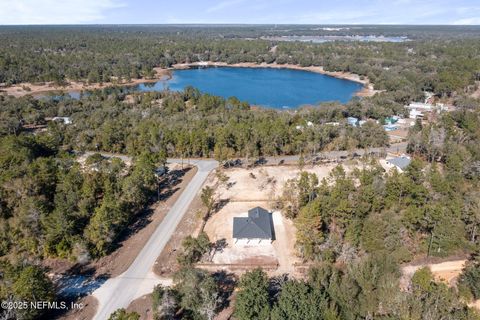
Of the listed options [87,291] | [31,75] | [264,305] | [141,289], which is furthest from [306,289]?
[31,75]

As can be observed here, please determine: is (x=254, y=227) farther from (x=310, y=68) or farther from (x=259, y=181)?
(x=310, y=68)

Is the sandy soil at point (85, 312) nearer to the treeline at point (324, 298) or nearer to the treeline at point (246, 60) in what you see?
the treeline at point (324, 298)

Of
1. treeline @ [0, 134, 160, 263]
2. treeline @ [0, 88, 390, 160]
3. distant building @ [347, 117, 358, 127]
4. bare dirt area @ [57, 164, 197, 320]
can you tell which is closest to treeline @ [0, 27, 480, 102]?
distant building @ [347, 117, 358, 127]

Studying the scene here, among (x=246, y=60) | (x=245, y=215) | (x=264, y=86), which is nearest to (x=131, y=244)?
(x=245, y=215)

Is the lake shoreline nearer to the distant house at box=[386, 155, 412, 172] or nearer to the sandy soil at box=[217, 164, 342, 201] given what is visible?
the distant house at box=[386, 155, 412, 172]

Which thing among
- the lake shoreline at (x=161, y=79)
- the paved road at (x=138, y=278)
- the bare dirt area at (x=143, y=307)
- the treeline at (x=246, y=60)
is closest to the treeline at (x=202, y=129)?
the paved road at (x=138, y=278)

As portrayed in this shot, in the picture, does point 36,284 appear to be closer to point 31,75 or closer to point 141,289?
point 141,289
